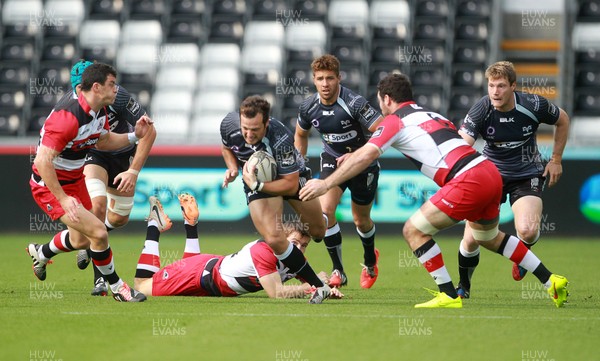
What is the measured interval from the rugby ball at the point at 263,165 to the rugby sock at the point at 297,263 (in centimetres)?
62

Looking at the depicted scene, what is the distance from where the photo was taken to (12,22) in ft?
67.0

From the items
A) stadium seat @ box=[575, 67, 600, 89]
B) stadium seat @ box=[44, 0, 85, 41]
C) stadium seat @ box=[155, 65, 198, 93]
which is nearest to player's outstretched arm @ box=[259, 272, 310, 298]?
stadium seat @ box=[155, 65, 198, 93]

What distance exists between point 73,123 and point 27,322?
182cm

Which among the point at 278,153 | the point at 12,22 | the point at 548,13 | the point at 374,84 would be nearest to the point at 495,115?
the point at 278,153

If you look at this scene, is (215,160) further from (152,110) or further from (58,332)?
(58,332)

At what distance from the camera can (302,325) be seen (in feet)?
25.8

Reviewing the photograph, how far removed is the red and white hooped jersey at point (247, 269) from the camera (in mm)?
9188

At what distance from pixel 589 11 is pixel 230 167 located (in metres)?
12.6

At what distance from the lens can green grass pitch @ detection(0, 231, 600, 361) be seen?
6.89 meters

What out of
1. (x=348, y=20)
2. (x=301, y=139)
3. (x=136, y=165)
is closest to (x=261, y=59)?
(x=348, y=20)

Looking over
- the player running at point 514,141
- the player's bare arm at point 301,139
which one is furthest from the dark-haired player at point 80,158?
the player running at point 514,141

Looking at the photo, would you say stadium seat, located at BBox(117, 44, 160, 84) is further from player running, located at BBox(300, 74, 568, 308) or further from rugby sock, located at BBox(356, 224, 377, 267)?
player running, located at BBox(300, 74, 568, 308)

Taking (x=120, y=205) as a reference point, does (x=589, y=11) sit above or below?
above

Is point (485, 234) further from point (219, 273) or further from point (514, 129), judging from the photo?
point (219, 273)
